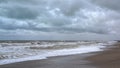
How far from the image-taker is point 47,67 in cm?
1217

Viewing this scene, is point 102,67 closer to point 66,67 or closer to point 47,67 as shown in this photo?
point 66,67

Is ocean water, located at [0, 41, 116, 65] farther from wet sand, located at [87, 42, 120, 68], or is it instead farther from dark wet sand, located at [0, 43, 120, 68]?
wet sand, located at [87, 42, 120, 68]

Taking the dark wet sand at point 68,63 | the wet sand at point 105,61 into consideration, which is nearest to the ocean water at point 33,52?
the dark wet sand at point 68,63

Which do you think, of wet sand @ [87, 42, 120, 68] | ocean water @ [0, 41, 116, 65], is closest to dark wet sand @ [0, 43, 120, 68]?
wet sand @ [87, 42, 120, 68]

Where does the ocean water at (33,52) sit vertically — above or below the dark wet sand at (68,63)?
above

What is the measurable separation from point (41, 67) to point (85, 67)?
3.21 meters

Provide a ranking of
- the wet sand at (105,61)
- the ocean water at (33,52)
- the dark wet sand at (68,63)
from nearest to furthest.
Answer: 1. the dark wet sand at (68,63)
2. the wet sand at (105,61)
3. the ocean water at (33,52)

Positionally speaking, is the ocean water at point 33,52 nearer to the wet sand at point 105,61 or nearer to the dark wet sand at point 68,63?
the dark wet sand at point 68,63

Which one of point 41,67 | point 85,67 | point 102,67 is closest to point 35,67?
point 41,67

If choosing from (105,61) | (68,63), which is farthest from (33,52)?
(105,61)

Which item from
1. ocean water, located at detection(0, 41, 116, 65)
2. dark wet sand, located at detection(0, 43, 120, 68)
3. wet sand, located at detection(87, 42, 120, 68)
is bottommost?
wet sand, located at detection(87, 42, 120, 68)

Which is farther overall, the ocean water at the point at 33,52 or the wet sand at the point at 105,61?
the ocean water at the point at 33,52

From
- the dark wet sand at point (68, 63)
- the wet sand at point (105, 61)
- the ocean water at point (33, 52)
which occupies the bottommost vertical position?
the wet sand at point (105, 61)

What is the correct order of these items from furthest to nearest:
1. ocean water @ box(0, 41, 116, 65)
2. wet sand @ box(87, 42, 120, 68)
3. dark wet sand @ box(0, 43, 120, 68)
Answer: ocean water @ box(0, 41, 116, 65) < wet sand @ box(87, 42, 120, 68) < dark wet sand @ box(0, 43, 120, 68)
